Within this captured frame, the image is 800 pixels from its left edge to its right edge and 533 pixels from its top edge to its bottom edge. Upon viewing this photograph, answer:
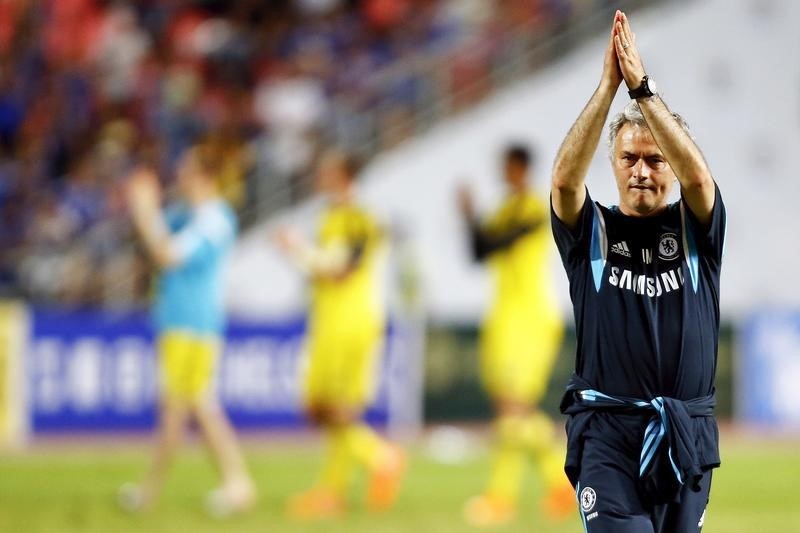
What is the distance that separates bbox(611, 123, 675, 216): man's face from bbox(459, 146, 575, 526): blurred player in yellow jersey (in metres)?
5.42

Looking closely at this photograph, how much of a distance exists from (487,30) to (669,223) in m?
15.8

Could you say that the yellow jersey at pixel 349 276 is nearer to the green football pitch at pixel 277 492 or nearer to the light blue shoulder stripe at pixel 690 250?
the green football pitch at pixel 277 492

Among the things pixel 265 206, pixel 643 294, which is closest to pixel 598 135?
pixel 643 294

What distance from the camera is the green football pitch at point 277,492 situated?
10.1 metres

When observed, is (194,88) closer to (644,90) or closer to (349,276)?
(349,276)

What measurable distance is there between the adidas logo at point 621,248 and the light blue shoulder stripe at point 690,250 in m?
0.19

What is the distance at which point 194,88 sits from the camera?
797 inches

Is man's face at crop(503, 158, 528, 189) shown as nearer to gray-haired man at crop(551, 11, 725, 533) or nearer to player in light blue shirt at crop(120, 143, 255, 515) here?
player in light blue shirt at crop(120, 143, 255, 515)

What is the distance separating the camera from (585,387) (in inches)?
203

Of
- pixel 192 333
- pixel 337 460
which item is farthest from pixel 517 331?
pixel 192 333

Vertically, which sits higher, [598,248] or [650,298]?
[598,248]

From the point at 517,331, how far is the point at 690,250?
589 cm

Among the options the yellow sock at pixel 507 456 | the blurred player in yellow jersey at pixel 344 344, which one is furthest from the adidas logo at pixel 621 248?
the blurred player in yellow jersey at pixel 344 344

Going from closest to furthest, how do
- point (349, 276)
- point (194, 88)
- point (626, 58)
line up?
point (626, 58)
point (349, 276)
point (194, 88)
